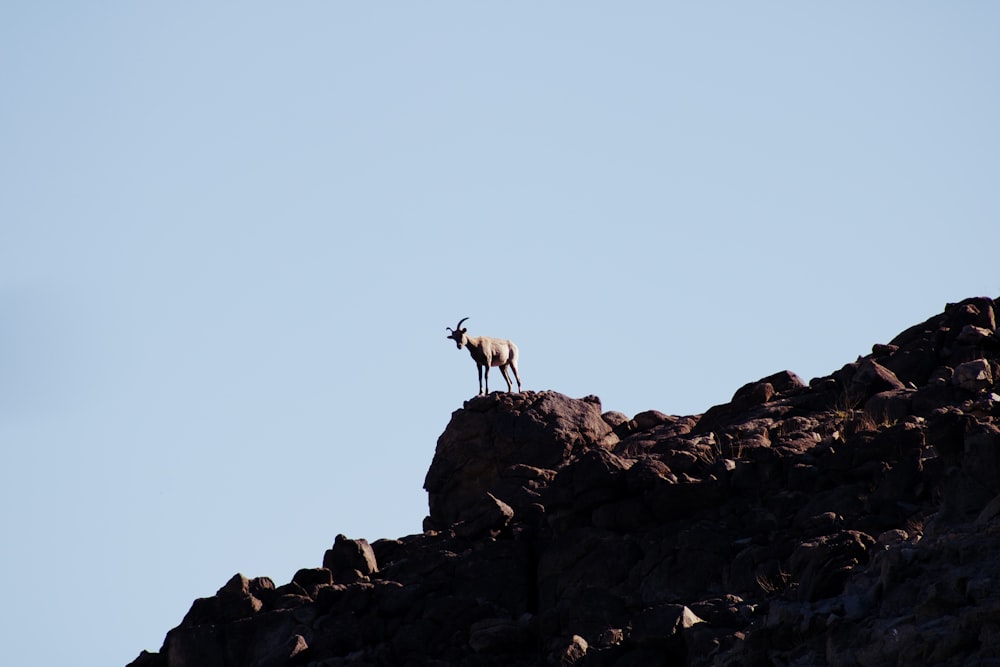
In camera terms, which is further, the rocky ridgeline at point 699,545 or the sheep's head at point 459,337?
the sheep's head at point 459,337

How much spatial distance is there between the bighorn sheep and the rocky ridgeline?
4622mm

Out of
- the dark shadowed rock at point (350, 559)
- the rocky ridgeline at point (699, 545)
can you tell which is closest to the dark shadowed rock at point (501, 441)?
the rocky ridgeline at point (699, 545)

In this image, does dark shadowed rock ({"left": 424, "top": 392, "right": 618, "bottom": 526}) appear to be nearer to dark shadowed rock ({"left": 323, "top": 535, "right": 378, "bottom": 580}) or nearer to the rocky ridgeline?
the rocky ridgeline

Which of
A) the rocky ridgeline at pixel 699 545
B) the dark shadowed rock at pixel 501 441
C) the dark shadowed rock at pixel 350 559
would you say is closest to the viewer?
the rocky ridgeline at pixel 699 545

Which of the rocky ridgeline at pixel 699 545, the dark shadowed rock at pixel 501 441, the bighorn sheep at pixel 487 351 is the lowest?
the rocky ridgeline at pixel 699 545

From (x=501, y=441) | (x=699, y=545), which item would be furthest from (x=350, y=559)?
(x=699, y=545)

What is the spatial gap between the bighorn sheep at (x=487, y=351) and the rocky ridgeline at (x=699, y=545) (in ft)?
15.2

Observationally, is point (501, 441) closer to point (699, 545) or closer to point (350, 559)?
point (350, 559)

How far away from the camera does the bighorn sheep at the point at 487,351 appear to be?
3928 cm

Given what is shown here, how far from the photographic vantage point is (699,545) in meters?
26.3

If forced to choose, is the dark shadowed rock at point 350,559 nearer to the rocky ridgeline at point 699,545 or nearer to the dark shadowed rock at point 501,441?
the rocky ridgeline at point 699,545

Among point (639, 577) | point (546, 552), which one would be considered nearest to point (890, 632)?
point (639, 577)

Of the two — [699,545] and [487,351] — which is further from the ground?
[487,351]

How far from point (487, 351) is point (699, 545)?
13700 millimetres
